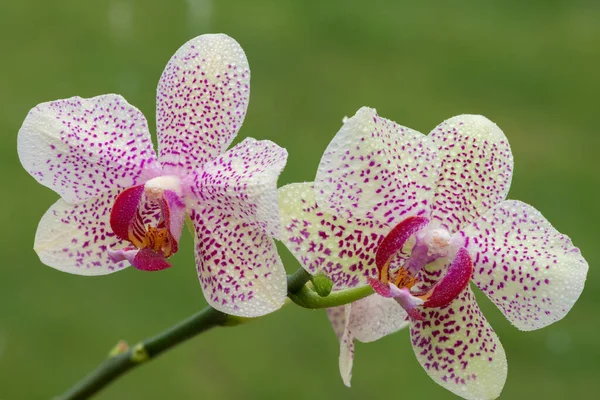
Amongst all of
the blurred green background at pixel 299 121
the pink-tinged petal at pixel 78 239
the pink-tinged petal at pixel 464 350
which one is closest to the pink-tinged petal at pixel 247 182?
the pink-tinged petal at pixel 78 239

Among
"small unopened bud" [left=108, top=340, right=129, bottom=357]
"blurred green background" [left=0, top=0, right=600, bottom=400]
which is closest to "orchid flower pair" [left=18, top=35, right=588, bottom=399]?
"small unopened bud" [left=108, top=340, right=129, bottom=357]

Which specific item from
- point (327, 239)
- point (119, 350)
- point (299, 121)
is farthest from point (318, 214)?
point (299, 121)

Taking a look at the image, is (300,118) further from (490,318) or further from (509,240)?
(509,240)

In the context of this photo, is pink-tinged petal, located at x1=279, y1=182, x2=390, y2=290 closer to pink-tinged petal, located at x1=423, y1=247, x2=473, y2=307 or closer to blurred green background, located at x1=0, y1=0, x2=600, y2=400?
pink-tinged petal, located at x1=423, y1=247, x2=473, y2=307

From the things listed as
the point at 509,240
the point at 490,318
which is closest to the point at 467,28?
the point at 490,318

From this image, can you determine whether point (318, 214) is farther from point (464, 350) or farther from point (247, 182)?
point (464, 350)

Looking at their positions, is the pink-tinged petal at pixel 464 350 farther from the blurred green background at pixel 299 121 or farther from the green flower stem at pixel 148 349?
the blurred green background at pixel 299 121
